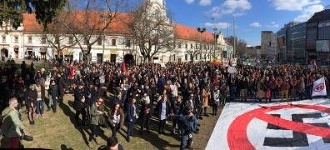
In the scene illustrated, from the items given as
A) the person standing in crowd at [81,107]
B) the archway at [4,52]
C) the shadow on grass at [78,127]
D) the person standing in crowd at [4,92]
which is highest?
the archway at [4,52]

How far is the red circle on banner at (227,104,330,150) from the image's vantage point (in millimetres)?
22453

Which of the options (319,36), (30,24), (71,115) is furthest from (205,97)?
(319,36)

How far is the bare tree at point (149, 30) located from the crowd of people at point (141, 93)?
2740cm

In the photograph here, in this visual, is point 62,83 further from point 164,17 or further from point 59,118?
point 164,17

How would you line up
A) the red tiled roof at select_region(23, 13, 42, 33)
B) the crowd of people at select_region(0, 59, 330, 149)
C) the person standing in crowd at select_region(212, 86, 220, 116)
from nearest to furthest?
the crowd of people at select_region(0, 59, 330, 149)
the person standing in crowd at select_region(212, 86, 220, 116)
the red tiled roof at select_region(23, 13, 42, 33)

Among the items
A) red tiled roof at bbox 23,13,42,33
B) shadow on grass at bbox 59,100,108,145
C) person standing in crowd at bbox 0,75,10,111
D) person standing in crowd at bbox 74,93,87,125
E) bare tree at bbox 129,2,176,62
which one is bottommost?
shadow on grass at bbox 59,100,108,145

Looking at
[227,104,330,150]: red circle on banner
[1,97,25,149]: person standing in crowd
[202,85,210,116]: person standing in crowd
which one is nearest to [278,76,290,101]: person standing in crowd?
[227,104,330,150]: red circle on banner

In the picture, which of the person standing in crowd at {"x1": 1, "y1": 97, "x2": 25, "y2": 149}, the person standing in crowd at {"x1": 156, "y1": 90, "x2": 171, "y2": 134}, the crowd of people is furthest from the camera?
the person standing in crowd at {"x1": 156, "y1": 90, "x2": 171, "y2": 134}

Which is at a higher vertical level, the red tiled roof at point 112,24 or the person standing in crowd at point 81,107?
the red tiled roof at point 112,24

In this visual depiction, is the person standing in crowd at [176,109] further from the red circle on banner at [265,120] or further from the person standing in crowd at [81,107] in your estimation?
the person standing in crowd at [81,107]

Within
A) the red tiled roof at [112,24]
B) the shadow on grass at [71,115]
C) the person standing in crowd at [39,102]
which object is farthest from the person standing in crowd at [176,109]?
the red tiled roof at [112,24]

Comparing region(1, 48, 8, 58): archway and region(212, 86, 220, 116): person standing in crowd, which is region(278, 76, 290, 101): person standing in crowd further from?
region(1, 48, 8, 58): archway

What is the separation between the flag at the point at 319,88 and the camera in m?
29.1

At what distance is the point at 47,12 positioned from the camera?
25469 millimetres
